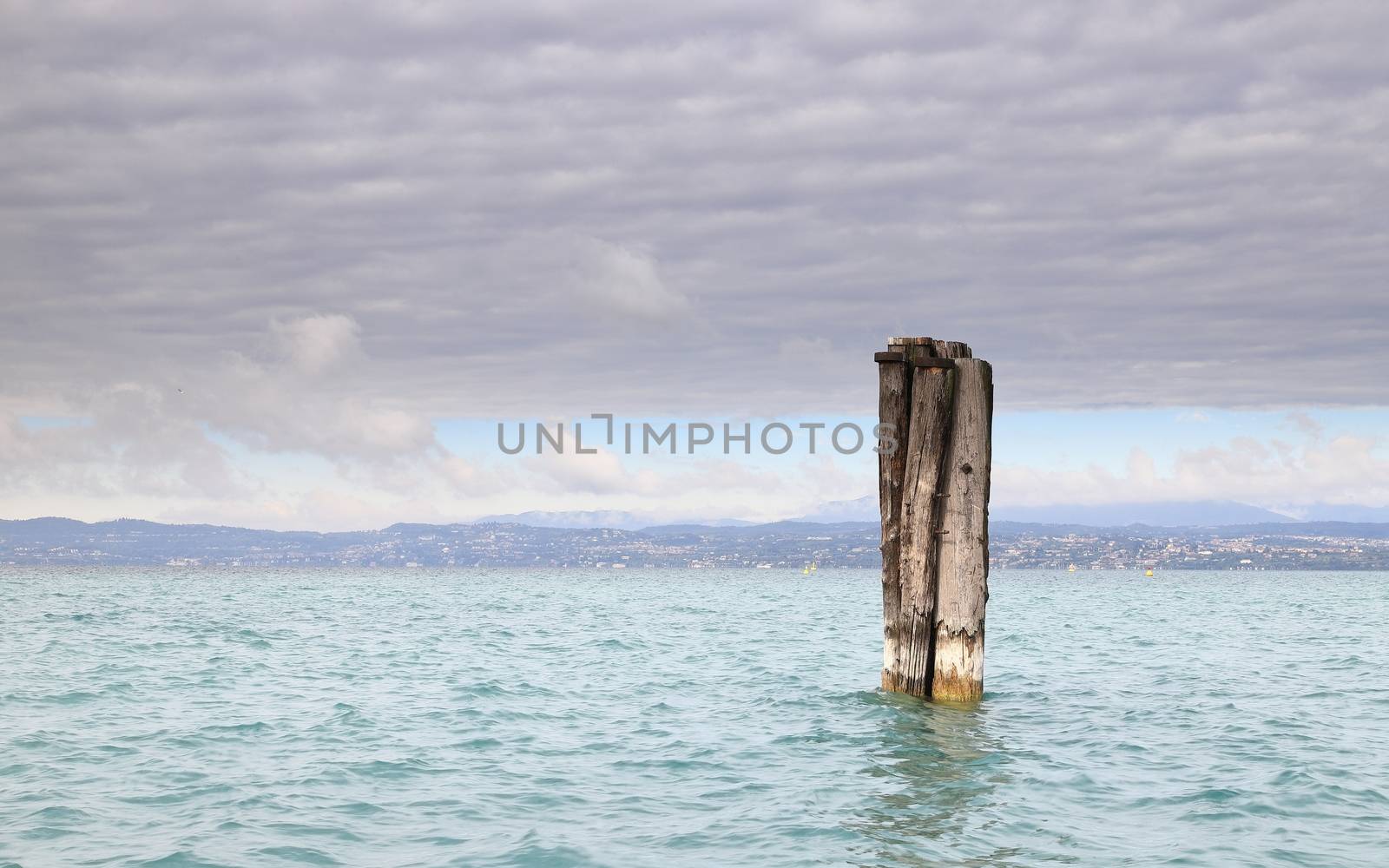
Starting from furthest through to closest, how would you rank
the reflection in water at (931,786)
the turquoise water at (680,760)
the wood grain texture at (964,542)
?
the wood grain texture at (964,542)
the turquoise water at (680,760)
the reflection in water at (931,786)

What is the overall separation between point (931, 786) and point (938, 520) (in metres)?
4.22

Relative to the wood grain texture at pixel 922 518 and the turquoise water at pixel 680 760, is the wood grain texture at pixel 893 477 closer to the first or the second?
the wood grain texture at pixel 922 518

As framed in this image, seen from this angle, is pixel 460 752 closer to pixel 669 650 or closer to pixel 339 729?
pixel 339 729

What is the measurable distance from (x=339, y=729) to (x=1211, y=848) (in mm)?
11053

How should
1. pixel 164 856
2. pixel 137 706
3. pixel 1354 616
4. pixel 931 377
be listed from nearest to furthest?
pixel 164 856 → pixel 931 377 → pixel 137 706 → pixel 1354 616

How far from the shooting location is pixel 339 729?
54.3 ft

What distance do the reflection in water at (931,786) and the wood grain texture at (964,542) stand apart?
0.56 meters

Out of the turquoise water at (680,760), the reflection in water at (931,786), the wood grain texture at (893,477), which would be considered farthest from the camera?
the wood grain texture at (893,477)

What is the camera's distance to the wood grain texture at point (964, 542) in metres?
16.0

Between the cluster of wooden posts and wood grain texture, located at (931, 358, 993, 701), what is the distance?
0.5 inches

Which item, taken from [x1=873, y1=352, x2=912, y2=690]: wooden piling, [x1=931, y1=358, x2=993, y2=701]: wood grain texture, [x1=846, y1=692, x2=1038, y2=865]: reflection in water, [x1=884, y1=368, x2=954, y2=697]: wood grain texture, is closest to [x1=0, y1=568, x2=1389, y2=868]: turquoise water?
[x1=846, y1=692, x2=1038, y2=865]: reflection in water

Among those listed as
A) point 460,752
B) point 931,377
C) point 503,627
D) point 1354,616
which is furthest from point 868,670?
point 1354,616

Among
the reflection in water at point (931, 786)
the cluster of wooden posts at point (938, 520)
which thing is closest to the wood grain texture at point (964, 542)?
the cluster of wooden posts at point (938, 520)

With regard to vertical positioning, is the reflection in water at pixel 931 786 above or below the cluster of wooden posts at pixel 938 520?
below
